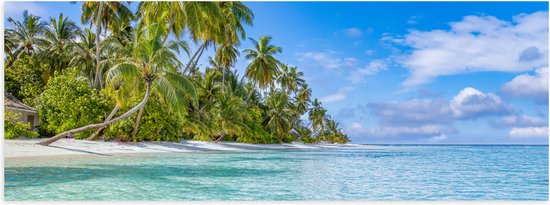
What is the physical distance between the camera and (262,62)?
3197cm

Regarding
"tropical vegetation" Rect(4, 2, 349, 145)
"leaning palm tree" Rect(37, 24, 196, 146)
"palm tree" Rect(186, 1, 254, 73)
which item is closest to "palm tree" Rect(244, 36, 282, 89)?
"tropical vegetation" Rect(4, 2, 349, 145)

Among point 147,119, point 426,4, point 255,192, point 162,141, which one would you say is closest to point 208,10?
point 147,119

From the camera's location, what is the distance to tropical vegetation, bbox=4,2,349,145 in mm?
15255

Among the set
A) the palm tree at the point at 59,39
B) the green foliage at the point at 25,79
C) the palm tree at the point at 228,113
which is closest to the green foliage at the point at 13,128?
the green foliage at the point at 25,79

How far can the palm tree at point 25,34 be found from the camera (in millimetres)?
27070

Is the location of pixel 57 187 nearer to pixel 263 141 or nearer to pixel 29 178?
pixel 29 178

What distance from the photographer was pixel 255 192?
679cm

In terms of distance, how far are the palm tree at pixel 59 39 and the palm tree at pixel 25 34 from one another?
0.70 m

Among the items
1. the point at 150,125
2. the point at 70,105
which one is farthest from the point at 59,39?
the point at 150,125

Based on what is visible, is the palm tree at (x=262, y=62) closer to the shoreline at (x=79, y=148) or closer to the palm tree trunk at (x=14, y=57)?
the shoreline at (x=79, y=148)

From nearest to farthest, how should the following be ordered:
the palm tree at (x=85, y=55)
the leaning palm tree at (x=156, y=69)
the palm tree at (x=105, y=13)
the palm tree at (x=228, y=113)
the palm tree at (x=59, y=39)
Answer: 1. the leaning palm tree at (x=156, y=69)
2. the palm tree at (x=105, y=13)
3. the palm tree at (x=85, y=55)
4. the palm tree at (x=59, y=39)
5. the palm tree at (x=228, y=113)

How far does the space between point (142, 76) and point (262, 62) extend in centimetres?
1762

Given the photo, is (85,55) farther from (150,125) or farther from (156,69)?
(156,69)

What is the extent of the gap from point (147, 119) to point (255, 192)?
50.8ft
